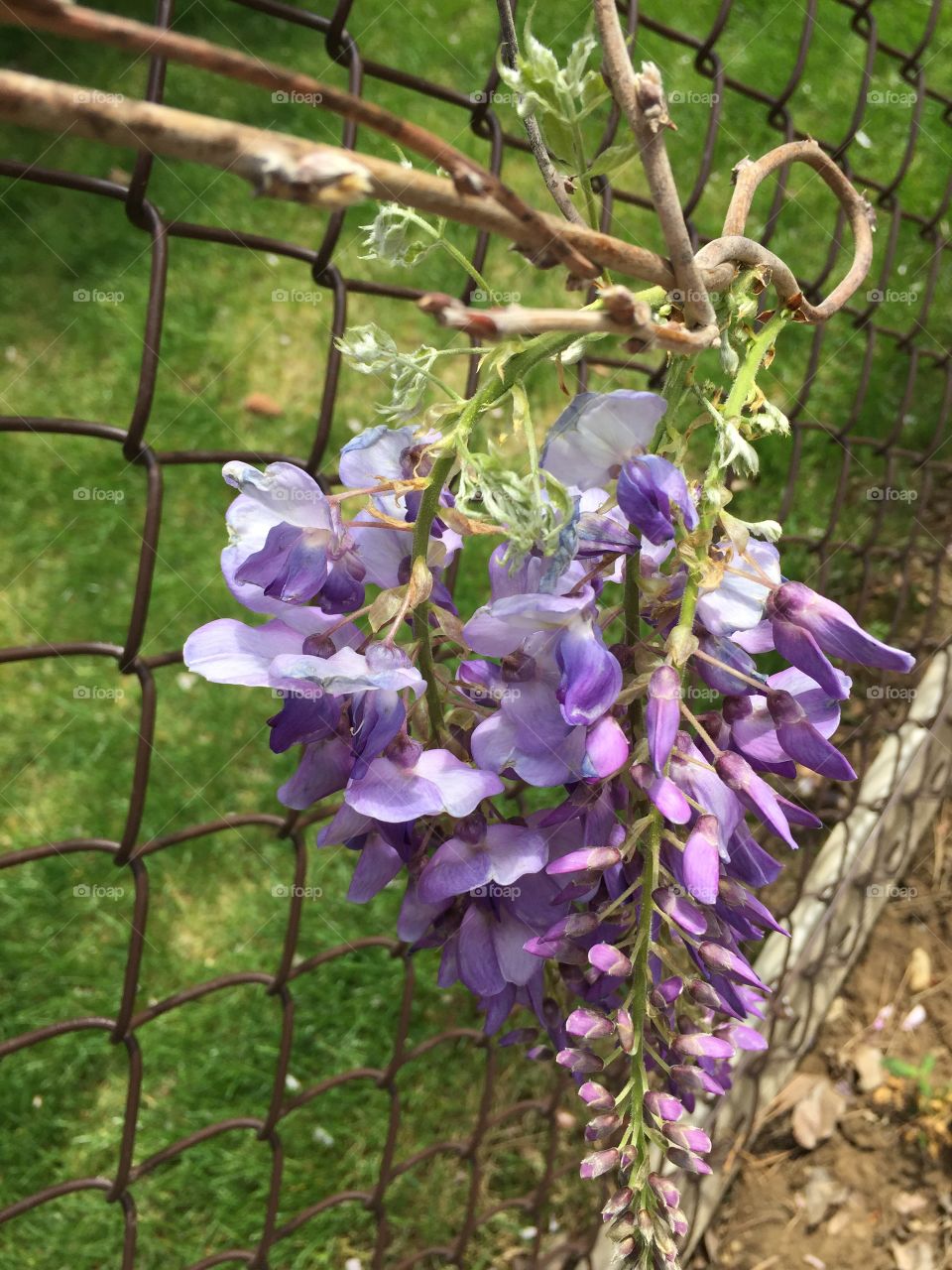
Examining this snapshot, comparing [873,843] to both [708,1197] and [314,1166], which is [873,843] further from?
[314,1166]

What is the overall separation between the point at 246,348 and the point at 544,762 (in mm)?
2340

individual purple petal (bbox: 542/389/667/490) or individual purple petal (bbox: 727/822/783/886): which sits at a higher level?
individual purple petal (bbox: 542/389/667/490)

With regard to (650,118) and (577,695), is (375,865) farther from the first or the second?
(650,118)

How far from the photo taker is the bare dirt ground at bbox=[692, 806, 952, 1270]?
1.73 metres

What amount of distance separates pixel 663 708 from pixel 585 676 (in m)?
0.04

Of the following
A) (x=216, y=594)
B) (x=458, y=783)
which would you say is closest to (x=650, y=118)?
(x=458, y=783)

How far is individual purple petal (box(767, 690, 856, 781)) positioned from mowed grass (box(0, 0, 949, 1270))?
1.07m

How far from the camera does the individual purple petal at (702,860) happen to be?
602 millimetres

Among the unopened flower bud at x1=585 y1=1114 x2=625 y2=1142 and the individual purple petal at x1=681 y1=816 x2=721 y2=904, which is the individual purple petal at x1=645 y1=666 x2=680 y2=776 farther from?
the unopened flower bud at x1=585 y1=1114 x2=625 y2=1142

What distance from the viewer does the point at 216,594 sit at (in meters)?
2.39

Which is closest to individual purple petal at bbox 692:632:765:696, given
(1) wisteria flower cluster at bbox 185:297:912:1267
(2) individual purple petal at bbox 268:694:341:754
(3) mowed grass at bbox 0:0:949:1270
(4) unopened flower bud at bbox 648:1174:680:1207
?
(1) wisteria flower cluster at bbox 185:297:912:1267

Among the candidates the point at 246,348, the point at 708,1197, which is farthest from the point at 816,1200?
the point at 246,348

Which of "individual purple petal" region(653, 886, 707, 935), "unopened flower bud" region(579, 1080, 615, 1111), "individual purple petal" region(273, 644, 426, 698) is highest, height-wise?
"individual purple petal" region(273, 644, 426, 698)

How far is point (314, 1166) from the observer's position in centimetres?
185
